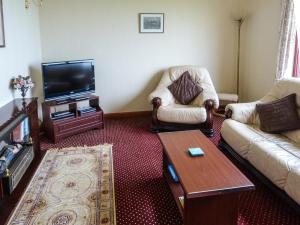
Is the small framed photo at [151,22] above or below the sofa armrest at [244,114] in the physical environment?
above

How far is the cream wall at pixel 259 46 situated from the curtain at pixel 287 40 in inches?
8.6

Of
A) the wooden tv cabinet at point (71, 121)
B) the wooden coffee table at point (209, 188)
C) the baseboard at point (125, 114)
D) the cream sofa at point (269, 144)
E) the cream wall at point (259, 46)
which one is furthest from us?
the baseboard at point (125, 114)

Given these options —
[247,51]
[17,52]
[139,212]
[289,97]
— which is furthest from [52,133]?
[247,51]

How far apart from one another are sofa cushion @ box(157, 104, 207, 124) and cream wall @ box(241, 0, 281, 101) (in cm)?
144

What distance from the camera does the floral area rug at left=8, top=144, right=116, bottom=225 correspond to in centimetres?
223

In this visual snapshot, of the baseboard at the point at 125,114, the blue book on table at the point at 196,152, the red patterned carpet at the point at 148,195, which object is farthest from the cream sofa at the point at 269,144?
the baseboard at the point at 125,114

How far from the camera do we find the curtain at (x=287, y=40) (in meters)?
3.81

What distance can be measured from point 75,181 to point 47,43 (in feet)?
8.42

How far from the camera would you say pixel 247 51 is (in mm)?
5043

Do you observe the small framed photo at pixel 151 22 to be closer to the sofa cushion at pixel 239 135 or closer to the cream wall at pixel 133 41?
the cream wall at pixel 133 41

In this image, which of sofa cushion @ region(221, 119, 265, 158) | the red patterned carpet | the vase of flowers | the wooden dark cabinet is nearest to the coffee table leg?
the red patterned carpet

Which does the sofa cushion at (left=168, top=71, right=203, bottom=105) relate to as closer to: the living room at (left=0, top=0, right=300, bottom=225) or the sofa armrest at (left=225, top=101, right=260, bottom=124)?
the living room at (left=0, top=0, right=300, bottom=225)

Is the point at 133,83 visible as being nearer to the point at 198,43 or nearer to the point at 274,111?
the point at 198,43

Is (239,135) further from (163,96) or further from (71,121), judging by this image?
(71,121)
